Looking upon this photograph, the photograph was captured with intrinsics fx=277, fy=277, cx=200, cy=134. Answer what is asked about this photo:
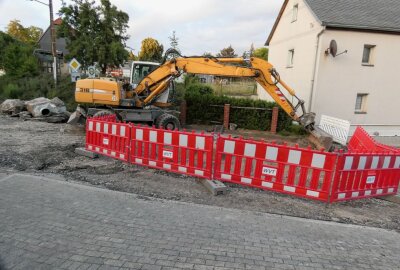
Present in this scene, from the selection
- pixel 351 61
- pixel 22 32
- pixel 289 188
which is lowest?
pixel 289 188

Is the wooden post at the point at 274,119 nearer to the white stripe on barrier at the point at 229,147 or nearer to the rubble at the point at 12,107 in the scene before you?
the white stripe on barrier at the point at 229,147

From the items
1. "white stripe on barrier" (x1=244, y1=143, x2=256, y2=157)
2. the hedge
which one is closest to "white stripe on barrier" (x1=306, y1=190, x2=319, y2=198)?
"white stripe on barrier" (x1=244, y1=143, x2=256, y2=157)

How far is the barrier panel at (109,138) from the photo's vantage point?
700 centimetres

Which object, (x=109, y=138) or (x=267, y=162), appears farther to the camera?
(x=109, y=138)

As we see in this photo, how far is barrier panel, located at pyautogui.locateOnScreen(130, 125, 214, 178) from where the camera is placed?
616cm

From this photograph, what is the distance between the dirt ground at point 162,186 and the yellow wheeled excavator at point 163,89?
8.28 ft

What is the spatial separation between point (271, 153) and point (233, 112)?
916cm

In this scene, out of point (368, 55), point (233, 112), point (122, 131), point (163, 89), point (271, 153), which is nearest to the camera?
point (271, 153)

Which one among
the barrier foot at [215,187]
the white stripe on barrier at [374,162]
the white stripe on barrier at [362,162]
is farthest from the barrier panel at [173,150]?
the white stripe on barrier at [374,162]

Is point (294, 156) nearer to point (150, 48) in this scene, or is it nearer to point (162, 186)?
point (162, 186)

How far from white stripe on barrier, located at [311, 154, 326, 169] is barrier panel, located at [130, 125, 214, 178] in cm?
209

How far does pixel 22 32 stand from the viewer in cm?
5116

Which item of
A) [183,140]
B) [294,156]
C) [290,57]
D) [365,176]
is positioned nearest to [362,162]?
[365,176]

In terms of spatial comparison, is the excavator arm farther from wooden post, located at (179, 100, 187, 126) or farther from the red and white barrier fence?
wooden post, located at (179, 100, 187, 126)
